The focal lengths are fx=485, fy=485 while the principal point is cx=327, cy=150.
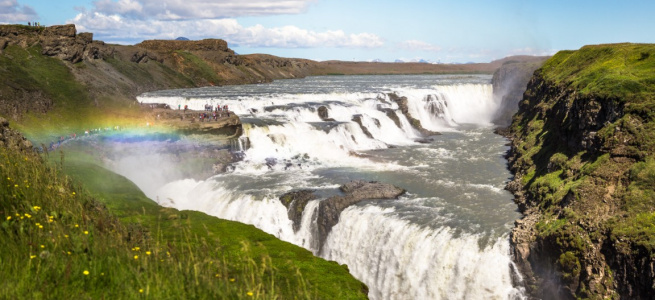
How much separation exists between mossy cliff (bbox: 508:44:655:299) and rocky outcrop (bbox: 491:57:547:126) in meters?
33.7

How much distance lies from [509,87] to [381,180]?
4817 centimetres

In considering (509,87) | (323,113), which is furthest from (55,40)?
(509,87)

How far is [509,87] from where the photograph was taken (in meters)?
72.4

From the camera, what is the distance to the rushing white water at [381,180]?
68.0ft

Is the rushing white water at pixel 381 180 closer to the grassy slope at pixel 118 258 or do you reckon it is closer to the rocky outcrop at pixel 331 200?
the rocky outcrop at pixel 331 200

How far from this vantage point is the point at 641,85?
78.0 ft

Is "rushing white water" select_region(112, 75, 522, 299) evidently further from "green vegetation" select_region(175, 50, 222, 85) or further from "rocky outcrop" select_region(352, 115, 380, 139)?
"green vegetation" select_region(175, 50, 222, 85)

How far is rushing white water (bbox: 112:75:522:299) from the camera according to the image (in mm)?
20734

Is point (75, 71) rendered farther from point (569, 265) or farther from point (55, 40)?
point (569, 265)

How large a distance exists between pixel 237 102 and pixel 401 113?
1953 cm

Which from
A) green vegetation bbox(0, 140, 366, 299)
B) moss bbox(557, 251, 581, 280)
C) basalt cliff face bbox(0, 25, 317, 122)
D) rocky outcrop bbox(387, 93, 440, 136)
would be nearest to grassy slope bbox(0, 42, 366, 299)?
green vegetation bbox(0, 140, 366, 299)

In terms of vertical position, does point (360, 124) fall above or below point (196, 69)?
below

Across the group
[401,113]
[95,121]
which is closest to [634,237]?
[401,113]

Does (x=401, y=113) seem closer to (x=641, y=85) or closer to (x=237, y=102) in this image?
(x=237, y=102)
